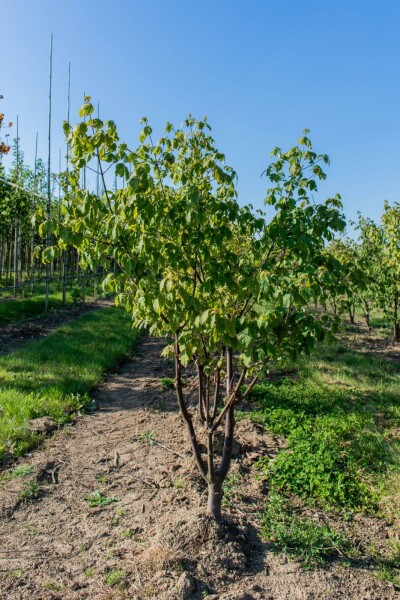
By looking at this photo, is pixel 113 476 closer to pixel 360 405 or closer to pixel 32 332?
pixel 360 405

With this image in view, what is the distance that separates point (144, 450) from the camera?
4789 mm

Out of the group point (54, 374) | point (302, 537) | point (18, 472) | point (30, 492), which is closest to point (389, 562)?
point (302, 537)

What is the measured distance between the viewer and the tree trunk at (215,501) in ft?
11.0

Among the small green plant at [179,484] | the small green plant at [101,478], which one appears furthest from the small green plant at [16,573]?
the small green plant at [179,484]

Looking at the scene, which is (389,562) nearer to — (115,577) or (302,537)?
(302,537)

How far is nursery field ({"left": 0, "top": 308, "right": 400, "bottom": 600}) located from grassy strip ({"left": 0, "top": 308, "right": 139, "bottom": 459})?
0.03 meters

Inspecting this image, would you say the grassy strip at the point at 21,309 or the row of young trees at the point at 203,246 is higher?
the row of young trees at the point at 203,246

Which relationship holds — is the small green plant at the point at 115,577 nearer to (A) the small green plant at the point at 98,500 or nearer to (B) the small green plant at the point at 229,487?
(A) the small green plant at the point at 98,500

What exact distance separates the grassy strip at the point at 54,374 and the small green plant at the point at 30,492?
0.69m

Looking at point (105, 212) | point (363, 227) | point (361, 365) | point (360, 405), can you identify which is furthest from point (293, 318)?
point (363, 227)

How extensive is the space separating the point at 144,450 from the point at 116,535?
1483 millimetres

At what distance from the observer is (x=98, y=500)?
3811 millimetres

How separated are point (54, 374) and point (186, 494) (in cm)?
383

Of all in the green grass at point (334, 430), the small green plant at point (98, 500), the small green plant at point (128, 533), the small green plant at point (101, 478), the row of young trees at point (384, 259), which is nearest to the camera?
the small green plant at point (128, 533)
